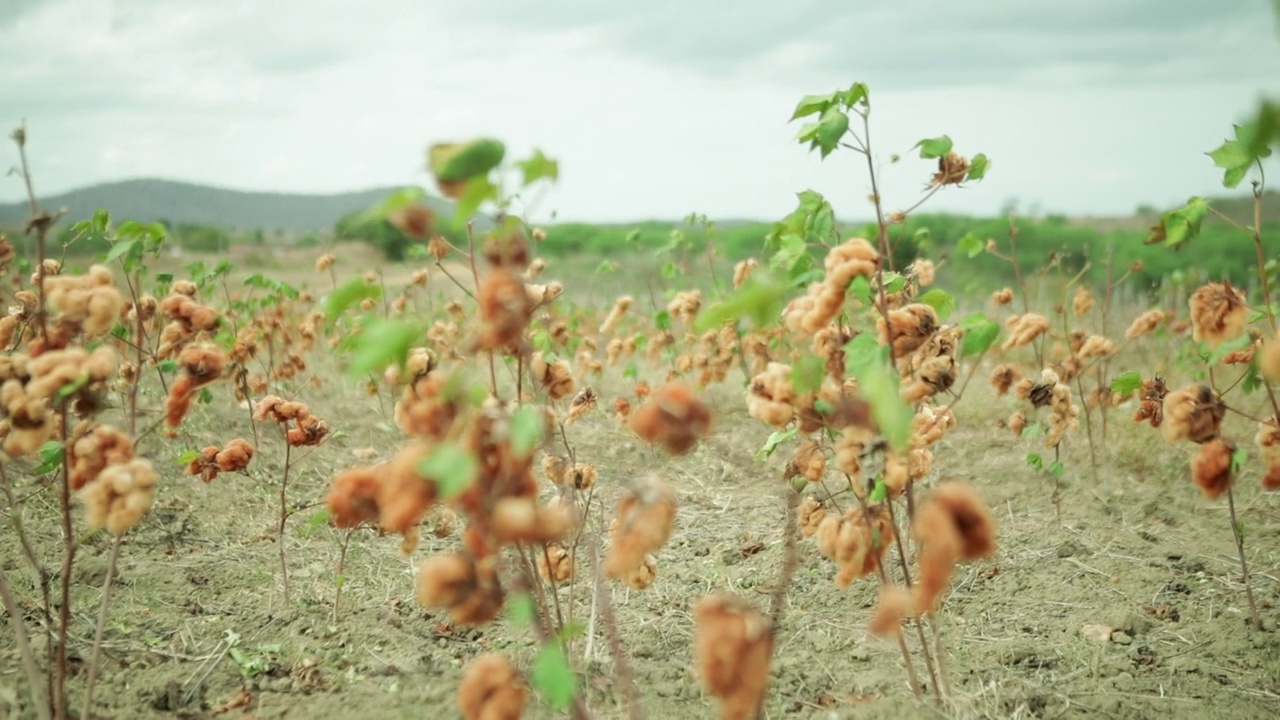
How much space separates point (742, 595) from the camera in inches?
121

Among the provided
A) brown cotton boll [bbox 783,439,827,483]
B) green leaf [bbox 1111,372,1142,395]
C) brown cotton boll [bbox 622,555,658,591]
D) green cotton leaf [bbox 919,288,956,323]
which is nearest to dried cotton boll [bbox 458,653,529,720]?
brown cotton boll [bbox 622,555,658,591]

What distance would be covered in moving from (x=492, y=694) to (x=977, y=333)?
1151 millimetres

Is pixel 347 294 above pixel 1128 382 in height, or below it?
above

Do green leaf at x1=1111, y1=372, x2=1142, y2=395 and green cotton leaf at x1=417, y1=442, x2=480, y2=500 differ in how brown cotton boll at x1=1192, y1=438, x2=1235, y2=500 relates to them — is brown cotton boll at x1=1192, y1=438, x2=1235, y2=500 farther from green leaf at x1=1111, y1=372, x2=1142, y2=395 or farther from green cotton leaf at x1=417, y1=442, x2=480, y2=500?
green cotton leaf at x1=417, y1=442, x2=480, y2=500

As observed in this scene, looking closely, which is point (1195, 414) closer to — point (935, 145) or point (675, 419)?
point (935, 145)

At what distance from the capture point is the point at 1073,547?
3.31 m

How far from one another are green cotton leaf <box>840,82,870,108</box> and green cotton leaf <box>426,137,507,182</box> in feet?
3.12

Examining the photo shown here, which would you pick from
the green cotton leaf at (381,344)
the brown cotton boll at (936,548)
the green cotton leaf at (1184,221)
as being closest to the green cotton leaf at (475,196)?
the green cotton leaf at (381,344)

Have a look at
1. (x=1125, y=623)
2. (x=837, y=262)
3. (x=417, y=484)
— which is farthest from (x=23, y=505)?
(x=1125, y=623)

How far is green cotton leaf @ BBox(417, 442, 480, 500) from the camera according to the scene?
0.93 m

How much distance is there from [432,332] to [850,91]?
168 inches

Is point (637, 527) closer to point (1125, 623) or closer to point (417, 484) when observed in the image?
point (417, 484)

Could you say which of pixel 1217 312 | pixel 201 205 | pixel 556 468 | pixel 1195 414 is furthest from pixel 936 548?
pixel 201 205

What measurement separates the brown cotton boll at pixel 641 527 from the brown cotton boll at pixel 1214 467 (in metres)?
1.03
